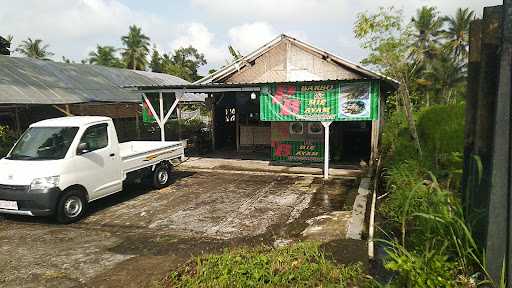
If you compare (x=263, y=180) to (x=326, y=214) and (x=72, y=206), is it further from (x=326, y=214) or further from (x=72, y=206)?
(x=72, y=206)

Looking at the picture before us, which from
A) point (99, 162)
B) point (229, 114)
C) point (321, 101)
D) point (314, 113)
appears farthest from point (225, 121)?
point (99, 162)

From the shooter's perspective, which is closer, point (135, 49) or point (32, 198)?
point (32, 198)

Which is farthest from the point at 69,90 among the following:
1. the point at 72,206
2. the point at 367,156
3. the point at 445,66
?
the point at 445,66

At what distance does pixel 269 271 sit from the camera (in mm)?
4316

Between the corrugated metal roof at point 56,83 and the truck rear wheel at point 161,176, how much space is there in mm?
5405

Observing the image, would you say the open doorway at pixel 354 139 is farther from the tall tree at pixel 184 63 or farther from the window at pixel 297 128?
the tall tree at pixel 184 63

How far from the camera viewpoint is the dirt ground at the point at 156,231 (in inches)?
194

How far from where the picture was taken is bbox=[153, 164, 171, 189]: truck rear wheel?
32.4 ft

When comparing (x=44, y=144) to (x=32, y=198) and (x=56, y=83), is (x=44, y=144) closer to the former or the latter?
(x=32, y=198)

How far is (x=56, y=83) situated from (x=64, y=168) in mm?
12311

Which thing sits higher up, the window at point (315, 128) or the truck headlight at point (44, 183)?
the window at point (315, 128)

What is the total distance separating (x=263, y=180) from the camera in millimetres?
10938

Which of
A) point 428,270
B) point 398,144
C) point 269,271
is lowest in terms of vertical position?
point 269,271

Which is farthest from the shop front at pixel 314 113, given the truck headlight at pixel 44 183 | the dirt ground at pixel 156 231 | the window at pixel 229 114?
the truck headlight at pixel 44 183
